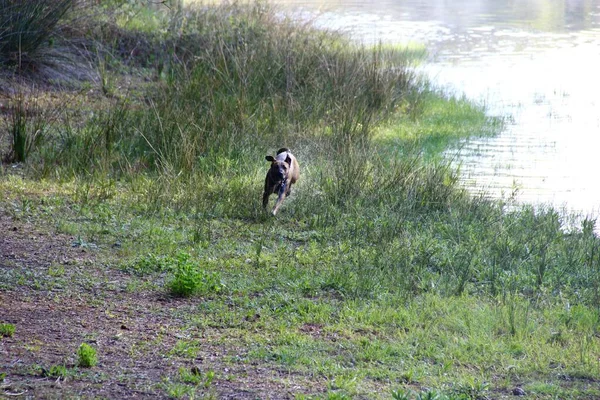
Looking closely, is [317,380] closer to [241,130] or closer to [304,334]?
[304,334]

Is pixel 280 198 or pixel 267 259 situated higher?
pixel 280 198

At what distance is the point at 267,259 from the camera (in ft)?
24.3

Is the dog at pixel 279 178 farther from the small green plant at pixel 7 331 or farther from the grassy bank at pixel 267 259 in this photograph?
the small green plant at pixel 7 331

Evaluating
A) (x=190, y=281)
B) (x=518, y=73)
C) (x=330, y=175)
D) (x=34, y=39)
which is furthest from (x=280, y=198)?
(x=518, y=73)

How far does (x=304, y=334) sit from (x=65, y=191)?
4.24m

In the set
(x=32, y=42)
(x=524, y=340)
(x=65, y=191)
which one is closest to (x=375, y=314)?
(x=524, y=340)

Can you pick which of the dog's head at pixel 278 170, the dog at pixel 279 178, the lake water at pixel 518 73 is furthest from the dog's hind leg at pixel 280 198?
the lake water at pixel 518 73

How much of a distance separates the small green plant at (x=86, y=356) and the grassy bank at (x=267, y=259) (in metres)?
0.05

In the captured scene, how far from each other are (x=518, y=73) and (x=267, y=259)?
14636 mm

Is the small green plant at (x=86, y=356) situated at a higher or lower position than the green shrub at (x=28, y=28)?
lower

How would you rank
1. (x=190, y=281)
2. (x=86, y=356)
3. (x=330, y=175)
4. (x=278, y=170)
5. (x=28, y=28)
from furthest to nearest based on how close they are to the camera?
(x=28, y=28)
(x=330, y=175)
(x=278, y=170)
(x=190, y=281)
(x=86, y=356)

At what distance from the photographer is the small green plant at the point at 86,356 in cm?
480

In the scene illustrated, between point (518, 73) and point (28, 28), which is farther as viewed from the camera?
point (518, 73)

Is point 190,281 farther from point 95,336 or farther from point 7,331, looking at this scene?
point 7,331
